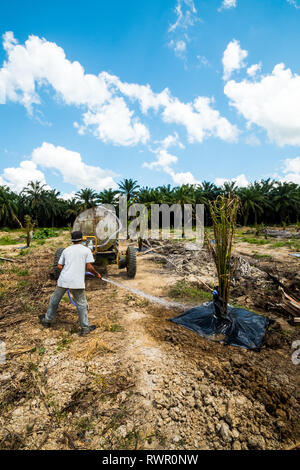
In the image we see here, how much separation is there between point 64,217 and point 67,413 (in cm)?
4583

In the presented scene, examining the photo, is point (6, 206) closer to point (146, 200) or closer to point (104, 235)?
point (146, 200)

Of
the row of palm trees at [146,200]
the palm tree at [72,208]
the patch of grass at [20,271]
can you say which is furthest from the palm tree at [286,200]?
the patch of grass at [20,271]

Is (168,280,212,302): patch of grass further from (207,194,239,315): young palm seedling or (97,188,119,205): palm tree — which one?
(97,188,119,205): palm tree

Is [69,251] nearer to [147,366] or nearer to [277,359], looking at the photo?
[147,366]

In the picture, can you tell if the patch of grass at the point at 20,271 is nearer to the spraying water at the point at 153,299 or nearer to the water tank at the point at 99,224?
the water tank at the point at 99,224

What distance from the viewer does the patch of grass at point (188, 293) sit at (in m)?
5.71

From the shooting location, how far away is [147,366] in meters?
2.95

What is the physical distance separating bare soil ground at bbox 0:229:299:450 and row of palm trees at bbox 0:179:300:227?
34.3 meters

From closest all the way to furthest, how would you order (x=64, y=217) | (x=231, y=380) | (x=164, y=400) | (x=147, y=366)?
(x=164, y=400) < (x=231, y=380) < (x=147, y=366) < (x=64, y=217)

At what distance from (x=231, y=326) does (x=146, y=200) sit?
38.0 meters

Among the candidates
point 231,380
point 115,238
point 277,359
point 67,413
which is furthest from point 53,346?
point 115,238

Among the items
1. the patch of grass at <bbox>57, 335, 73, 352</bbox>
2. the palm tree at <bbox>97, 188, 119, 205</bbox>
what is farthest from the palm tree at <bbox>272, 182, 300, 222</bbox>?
the patch of grass at <bbox>57, 335, 73, 352</bbox>

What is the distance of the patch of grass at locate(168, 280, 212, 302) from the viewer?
18.7 ft

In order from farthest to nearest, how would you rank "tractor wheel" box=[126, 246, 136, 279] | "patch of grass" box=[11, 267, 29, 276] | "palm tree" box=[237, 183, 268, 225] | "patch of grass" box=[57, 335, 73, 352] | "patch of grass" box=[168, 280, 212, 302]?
"palm tree" box=[237, 183, 268, 225]
"patch of grass" box=[11, 267, 29, 276]
"tractor wheel" box=[126, 246, 136, 279]
"patch of grass" box=[168, 280, 212, 302]
"patch of grass" box=[57, 335, 73, 352]
